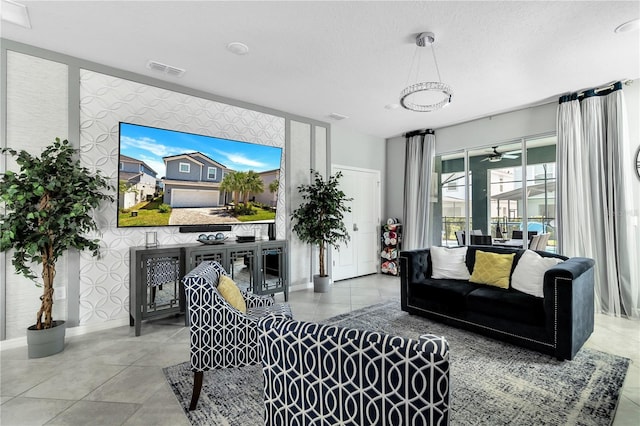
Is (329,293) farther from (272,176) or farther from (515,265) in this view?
(515,265)

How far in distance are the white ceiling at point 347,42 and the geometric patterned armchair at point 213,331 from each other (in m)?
2.09

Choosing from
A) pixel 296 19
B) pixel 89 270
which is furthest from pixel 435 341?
pixel 89 270

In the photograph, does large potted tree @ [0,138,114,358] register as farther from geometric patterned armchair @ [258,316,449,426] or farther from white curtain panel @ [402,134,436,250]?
white curtain panel @ [402,134,436,250]

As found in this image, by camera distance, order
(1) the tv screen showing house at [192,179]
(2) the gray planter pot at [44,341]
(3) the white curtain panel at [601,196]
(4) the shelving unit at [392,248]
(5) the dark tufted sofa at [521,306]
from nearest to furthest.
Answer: (5) the dark tufted sofa at [521,306] < (2) the gray planter pot at [44,341] < (1) the tv screen showing house at [192,179] < (3) the white curtain panel at [601,196] < (4) the shelving unit at [392,248]

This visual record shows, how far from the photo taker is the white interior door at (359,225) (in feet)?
18.5

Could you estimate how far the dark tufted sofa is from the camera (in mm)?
2502

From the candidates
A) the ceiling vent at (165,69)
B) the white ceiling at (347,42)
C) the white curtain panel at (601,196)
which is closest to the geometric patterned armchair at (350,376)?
the white ceiling at (347,42)

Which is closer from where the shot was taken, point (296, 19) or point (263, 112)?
point (296, 19)

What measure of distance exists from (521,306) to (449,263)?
3.30 ft

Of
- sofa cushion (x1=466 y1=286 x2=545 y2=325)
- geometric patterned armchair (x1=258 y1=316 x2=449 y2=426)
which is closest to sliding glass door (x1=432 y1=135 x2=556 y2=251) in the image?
sofa cushion (x1=466 y1=286 x2=545 y2=325)

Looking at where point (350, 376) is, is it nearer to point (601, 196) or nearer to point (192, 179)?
point (192, 179)

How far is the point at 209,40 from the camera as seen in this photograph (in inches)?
110

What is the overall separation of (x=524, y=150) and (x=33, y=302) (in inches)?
248

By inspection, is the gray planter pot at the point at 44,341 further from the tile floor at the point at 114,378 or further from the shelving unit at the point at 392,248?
the shelving unit at the point at 392,248
